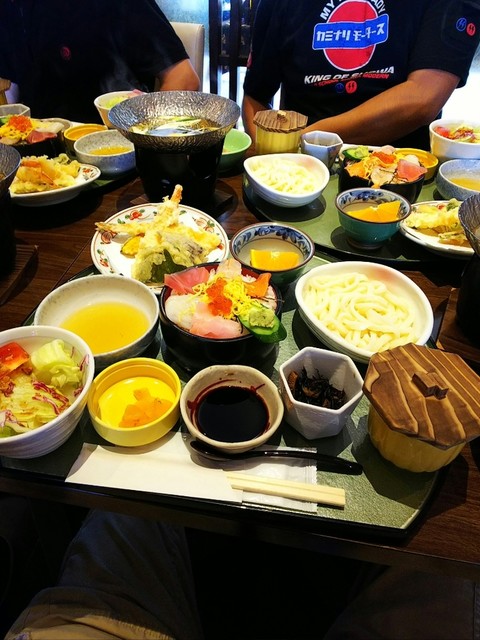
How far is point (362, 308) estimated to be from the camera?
1.52 metres

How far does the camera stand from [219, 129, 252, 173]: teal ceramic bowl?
2477mm

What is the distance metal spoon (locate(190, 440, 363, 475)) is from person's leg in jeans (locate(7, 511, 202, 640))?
2.34 ft

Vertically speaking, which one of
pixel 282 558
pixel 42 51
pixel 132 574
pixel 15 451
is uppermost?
pixel 42 51

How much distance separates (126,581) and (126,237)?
1.39 m

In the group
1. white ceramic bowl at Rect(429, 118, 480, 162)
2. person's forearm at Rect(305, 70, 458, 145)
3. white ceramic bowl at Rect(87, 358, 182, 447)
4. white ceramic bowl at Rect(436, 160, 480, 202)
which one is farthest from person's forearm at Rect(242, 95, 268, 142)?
white ceramic bowl at Rect(87, 358, 182, 447)

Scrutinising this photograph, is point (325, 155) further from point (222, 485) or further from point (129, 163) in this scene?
point (222, 485)

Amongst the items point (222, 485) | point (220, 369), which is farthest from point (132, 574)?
point (220, 369)

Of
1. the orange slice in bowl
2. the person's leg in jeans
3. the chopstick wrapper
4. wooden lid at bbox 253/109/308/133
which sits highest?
wooden lid at bbox 253/109/308/133

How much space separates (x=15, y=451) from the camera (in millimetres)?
1049

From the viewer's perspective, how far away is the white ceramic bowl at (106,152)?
2.33 metres

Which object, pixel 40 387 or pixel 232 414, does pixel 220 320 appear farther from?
pixel 40 387

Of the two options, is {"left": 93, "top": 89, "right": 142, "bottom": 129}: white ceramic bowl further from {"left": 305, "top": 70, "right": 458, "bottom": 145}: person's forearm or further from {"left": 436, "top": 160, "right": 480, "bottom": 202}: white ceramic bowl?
{"left": 436, "top": 160, "right": 480, "bottom": 202}: white ceramic bowl

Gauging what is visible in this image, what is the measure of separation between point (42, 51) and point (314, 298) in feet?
11.2

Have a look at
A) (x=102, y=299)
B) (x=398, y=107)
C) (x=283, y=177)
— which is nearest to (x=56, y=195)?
(x=102, y=299)
